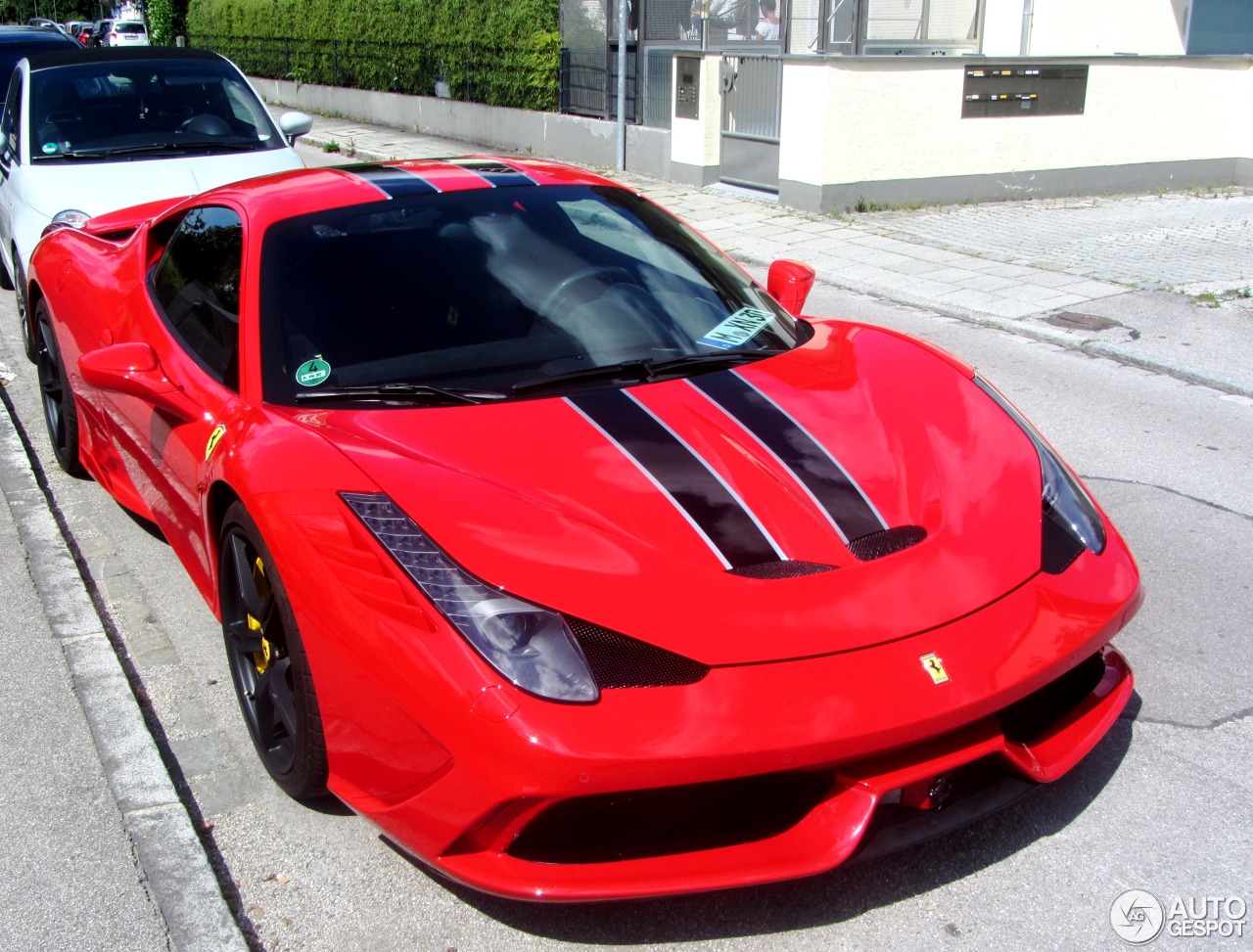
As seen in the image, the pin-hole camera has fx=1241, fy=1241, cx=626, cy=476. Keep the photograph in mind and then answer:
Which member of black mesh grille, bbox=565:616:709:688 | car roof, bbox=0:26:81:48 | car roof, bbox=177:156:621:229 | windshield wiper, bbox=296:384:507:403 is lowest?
black mesh grille, bbox=565:616:709:688

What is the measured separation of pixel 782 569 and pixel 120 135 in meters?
6.89

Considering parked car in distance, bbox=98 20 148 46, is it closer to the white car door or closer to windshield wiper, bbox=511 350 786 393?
the white car door

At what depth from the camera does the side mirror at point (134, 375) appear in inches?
143

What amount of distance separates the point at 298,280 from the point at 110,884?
63.7 inches

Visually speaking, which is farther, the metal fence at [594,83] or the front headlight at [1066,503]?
the metal fence at [594,83]

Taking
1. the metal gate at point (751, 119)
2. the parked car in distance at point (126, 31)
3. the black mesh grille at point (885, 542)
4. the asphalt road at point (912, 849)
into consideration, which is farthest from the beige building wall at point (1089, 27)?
the parked car in distance at point (126, 31)

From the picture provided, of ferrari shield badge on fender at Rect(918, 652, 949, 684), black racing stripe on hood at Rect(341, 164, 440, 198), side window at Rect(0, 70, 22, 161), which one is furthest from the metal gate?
ferrari shield badge on fender at Rect(918, 652, 949, 684)

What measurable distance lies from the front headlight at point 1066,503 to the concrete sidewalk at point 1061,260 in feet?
13.3

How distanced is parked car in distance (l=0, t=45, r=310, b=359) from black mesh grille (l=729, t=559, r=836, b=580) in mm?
5635

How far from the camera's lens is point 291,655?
276 centimetres

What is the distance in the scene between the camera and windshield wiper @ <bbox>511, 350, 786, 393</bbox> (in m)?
3.22

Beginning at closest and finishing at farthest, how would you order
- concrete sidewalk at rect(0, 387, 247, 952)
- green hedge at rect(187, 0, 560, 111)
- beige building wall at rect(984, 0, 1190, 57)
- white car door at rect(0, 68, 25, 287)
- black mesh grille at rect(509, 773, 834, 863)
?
black mesh grille at rect(509, 773, 834, 863) < concrete sidewalk at rect(0, 387, 247, 952) < white car door at rect(0, 68, 25, 287) < beige building wall at rect(984, 0, 1190, 57) < green hedge at rect(187, 0, 560, 111)

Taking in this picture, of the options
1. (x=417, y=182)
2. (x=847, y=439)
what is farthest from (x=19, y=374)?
(x=847, y=439)

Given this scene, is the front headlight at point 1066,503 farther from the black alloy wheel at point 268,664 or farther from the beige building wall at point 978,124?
the beige building wall at point 978,124
